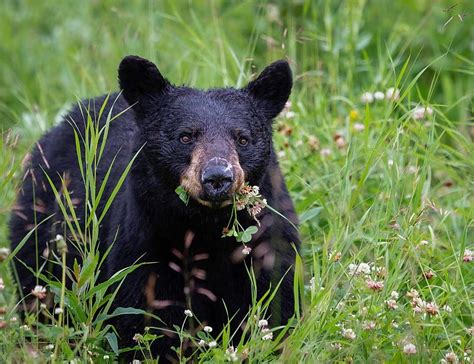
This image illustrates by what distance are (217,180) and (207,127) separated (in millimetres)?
498

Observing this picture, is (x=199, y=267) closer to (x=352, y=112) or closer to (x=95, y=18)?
(x=352, y=112)

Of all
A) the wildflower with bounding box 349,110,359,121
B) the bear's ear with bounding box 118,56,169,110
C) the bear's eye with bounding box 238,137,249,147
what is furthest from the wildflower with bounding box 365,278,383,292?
the wildflower with bounding box 349,110,359,121

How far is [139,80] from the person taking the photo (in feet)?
18.7

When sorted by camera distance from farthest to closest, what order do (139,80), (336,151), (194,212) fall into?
(336,151)
(139,80)
(194,212)

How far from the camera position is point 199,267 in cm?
554

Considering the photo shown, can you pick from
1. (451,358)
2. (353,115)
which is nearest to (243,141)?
(451,358)

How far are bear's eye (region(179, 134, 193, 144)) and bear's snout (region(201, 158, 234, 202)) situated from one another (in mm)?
403

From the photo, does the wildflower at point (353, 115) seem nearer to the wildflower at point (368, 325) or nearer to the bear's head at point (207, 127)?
the bear's head at point (207, 127)

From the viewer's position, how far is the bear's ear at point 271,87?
5.78 meters

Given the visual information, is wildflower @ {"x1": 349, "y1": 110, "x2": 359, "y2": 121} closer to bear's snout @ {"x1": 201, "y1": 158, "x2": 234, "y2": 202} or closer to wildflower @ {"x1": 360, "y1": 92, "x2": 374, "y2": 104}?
wildflower @ {"x1": 360, "y1": 92, "x2": 374, "y2": 104}

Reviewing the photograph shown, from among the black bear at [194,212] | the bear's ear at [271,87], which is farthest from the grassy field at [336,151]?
the bear's ear at [271,87]

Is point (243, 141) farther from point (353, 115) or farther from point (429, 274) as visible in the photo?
point (353, 115)

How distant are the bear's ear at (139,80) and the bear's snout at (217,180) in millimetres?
820

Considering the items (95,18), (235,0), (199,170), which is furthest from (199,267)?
(95,18)
